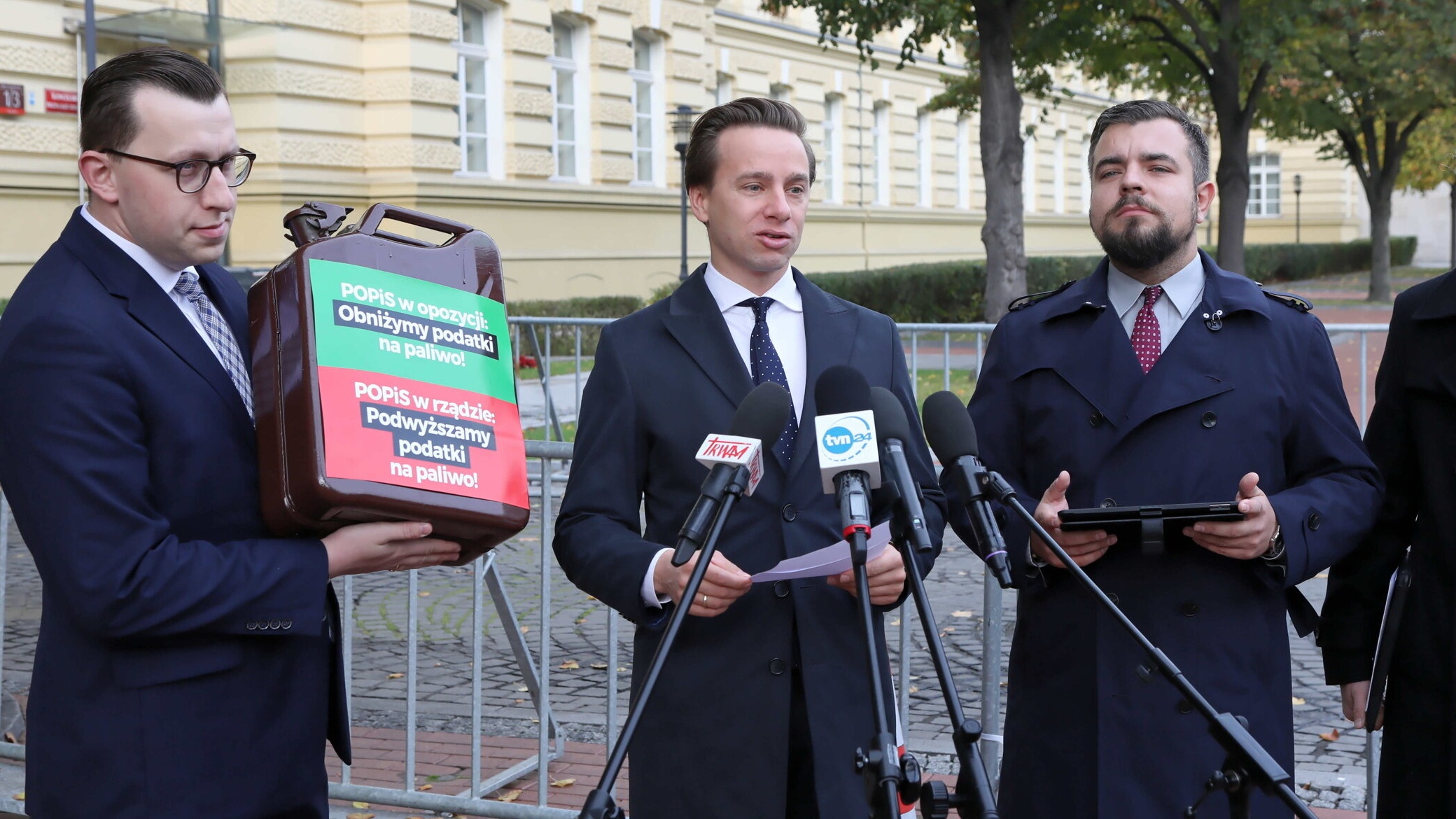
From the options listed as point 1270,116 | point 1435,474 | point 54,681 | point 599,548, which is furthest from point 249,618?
point 1270,116

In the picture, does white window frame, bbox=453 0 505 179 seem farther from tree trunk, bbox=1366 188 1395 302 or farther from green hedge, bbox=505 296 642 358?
tree trunk, bbox=1366 188 1395 302

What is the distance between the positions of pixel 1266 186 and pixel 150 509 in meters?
64.1

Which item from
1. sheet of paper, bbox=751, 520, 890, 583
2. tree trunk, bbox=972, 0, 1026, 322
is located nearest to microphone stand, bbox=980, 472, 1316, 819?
sheet of paper, bbox=751, 520, 890, 583

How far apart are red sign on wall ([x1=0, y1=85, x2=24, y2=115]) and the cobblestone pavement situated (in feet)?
28.4

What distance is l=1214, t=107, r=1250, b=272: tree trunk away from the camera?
2430 cm

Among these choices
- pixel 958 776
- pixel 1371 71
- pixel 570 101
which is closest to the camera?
pixel 958 776

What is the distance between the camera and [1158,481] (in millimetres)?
3154

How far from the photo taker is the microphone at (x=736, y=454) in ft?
7.02

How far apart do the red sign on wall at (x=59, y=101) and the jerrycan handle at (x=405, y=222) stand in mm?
15637

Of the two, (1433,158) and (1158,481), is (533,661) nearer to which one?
(1158,481)

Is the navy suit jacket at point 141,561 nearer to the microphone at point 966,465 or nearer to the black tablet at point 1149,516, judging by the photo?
the microphone at point 966,465

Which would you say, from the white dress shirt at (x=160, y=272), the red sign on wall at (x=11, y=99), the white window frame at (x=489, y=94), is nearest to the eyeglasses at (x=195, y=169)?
the white dress shirt at (x=160, y=272)

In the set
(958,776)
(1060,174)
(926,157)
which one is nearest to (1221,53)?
(926,157)

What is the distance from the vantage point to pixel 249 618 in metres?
2.74
